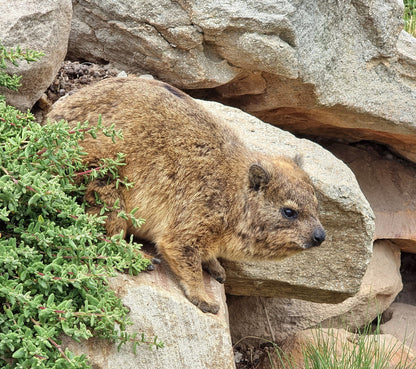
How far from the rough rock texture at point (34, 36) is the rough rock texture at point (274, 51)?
44.7 inches

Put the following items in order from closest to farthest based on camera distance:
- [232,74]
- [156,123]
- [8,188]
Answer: [8,188]
[156,123]
[232,74]

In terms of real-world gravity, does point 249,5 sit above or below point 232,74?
above

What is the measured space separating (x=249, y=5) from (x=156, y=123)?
2.21 meters

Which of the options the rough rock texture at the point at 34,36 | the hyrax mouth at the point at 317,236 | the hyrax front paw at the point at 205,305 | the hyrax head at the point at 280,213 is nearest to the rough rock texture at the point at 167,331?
the hyrax front paw at the point at 205,305

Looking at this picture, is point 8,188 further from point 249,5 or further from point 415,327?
point 415,327

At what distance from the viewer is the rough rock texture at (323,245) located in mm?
5887

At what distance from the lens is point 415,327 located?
8.44 metres

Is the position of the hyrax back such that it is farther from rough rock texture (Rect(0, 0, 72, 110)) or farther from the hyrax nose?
rough rock texture (Rect(0, 0, 72, 110))

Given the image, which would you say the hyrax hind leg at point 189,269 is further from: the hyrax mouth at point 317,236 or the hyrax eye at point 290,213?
the hyrax mouth at point 317,236

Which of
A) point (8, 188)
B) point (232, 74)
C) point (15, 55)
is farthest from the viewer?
point (232, 74)

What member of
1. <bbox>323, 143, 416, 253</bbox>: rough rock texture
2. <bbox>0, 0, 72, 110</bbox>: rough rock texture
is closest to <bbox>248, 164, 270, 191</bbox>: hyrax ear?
<bbox>0, 0, 72, 110</bbox>: rough rock texture

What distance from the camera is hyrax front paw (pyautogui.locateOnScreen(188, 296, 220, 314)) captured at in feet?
15.4

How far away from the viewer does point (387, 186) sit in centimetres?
895

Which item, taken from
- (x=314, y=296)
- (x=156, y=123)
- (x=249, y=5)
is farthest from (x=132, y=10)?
(x=314, y=296)
